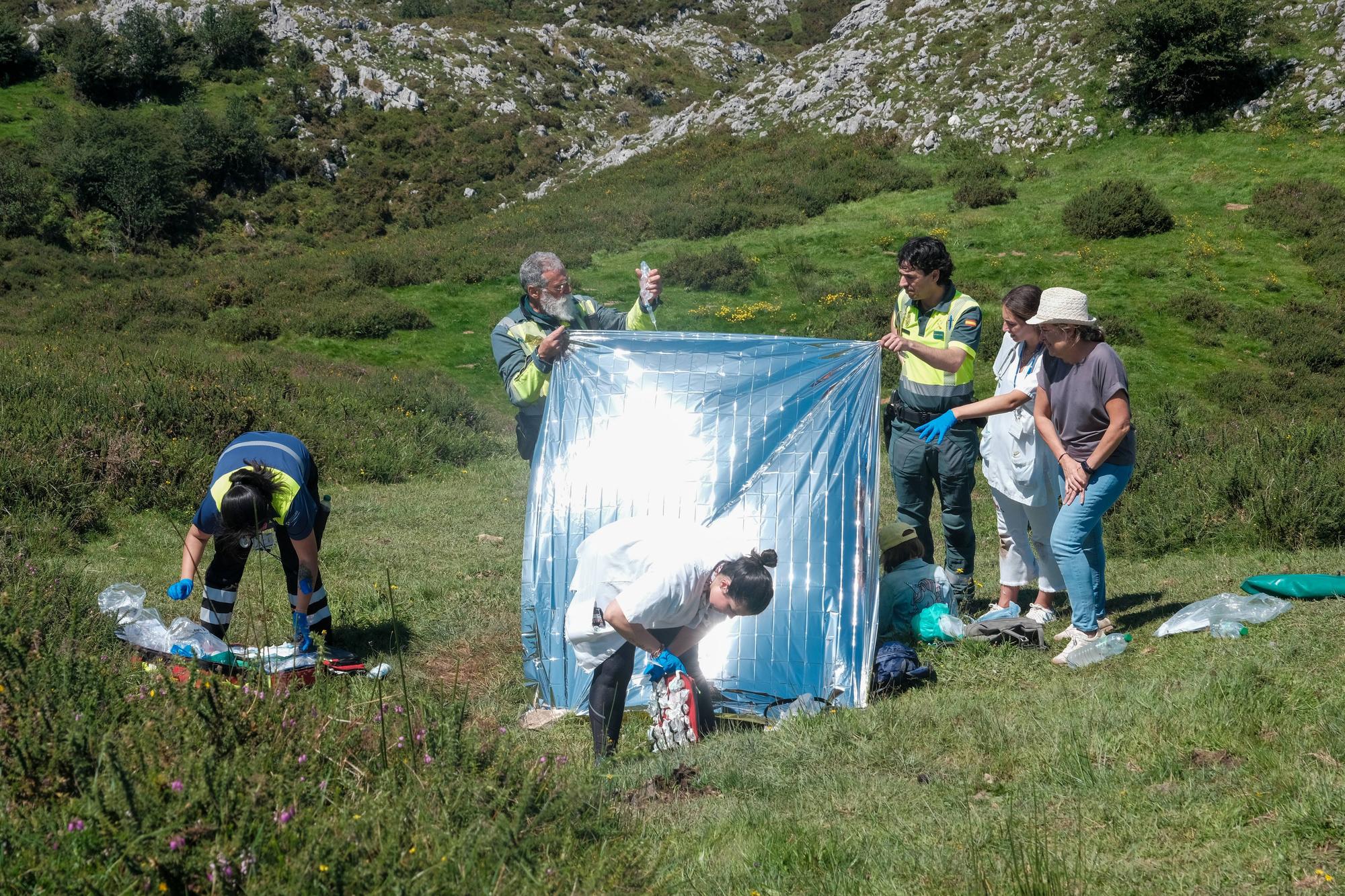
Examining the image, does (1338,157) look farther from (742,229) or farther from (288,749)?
(288,749)

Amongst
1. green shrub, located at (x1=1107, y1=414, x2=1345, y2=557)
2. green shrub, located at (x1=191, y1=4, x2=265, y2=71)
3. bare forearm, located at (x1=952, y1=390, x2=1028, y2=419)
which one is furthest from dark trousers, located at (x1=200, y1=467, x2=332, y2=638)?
green shrub, located at (x1=191, y1=4, x2=265, y2=71)

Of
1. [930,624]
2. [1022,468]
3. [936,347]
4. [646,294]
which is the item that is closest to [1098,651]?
[930,624]

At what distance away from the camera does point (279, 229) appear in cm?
3844

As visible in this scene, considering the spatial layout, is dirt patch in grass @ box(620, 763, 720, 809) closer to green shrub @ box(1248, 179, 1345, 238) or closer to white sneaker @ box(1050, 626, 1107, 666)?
white sneaker @ box(1050, 626, 1107, 666)

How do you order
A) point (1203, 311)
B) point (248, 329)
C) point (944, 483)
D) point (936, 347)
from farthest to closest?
point (248, 329) < point (1203, 311) < point (944, 483) < point (936, 347)

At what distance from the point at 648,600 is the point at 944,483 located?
104 inches

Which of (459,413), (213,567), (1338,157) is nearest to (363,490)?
(459,413)

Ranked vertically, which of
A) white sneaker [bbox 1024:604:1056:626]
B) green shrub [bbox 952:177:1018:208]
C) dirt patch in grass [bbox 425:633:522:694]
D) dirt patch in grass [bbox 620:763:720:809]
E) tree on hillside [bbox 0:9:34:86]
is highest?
tree on hillside [bbox 0:9:34:86]

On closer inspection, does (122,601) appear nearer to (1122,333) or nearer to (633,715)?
(633,715)

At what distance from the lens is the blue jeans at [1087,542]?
16.8ft

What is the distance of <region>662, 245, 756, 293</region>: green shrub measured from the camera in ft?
70.6

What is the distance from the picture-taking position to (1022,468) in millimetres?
6023

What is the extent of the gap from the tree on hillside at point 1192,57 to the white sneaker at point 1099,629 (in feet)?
77.6

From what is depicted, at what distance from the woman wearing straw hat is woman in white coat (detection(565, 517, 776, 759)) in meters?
1.67
